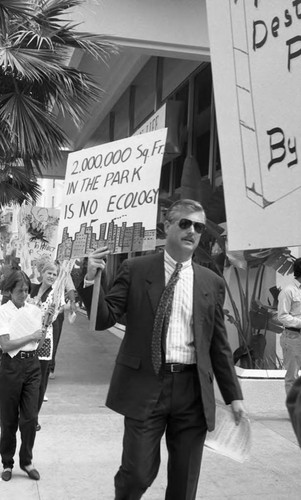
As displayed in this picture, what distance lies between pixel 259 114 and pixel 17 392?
325 cm

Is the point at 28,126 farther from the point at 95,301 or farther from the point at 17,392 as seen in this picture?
the point at 95,301

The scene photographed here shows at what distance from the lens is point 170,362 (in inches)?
131

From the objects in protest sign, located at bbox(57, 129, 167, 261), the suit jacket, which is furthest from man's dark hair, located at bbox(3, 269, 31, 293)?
the suit jacket

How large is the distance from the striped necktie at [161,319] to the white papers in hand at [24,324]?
1975mm

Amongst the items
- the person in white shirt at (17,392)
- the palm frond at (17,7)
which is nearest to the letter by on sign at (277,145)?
the person in white shirt at (17,392)

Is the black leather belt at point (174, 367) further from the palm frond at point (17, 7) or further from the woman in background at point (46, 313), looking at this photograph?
the palm frond at point (17, 7)

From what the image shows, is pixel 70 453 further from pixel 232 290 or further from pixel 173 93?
pixel 173 93

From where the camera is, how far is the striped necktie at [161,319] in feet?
10.9

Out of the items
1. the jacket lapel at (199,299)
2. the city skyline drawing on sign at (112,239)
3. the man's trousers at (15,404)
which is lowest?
the man's trousers at (15,404)

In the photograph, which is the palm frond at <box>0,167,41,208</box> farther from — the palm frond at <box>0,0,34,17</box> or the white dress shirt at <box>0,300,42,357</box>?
the white dress shirt at <box>0,300,42,357</box>

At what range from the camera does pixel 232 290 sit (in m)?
9.04

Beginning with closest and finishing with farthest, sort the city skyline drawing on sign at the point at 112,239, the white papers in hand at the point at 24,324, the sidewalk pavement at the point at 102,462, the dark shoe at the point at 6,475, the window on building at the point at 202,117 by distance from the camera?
the city skyline drawing on sign at the point at 112,239 < the sidewalk pavement at the point at 102,462 < the dark shoe at the point at 6,475 < the white papers in hand at the point at 24,324 < the window on building at the point at 202,117

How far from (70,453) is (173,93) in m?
8.22

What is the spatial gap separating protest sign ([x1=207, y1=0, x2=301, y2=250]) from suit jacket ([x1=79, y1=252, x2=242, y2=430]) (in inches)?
38.5
